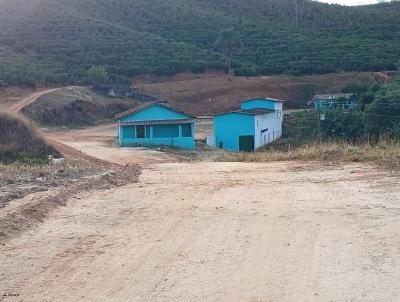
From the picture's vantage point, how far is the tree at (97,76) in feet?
202

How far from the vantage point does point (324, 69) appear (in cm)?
7081

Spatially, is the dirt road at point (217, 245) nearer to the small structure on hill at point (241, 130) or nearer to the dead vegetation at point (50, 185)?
the dead vegetation at point (50, 185)

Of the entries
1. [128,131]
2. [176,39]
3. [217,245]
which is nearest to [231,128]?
[128,131]

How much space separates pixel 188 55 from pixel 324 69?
15.4 m

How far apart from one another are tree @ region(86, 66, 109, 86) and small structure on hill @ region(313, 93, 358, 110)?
20385 millimetres

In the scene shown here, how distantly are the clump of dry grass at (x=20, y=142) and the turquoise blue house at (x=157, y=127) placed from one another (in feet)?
42.3

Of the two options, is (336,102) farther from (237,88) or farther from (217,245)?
(217,245)

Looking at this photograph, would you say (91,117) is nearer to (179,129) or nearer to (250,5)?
(179,129)

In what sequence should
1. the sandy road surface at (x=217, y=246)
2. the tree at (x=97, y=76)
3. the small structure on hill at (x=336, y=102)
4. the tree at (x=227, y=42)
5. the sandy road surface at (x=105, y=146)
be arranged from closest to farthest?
the sandy road surface at (x=217, y=246)
the sandy road surface at (x=105, y=146)
the small structure on hill at (x=336, y=102)
the tree at (x=97, y=76)
the tree at (x=227, y=42)

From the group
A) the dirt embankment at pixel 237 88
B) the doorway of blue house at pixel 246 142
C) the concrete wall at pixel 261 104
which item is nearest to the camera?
the doorway of blue house at pixel 246 142

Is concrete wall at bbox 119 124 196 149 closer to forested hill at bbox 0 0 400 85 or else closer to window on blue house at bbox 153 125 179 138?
window on blue house at bbox 153 125 179 138

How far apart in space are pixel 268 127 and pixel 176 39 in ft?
119

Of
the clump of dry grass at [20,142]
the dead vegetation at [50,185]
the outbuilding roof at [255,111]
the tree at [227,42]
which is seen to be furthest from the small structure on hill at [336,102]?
the dead vegetation at [50,185]

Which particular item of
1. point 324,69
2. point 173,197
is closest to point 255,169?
point 173,197
